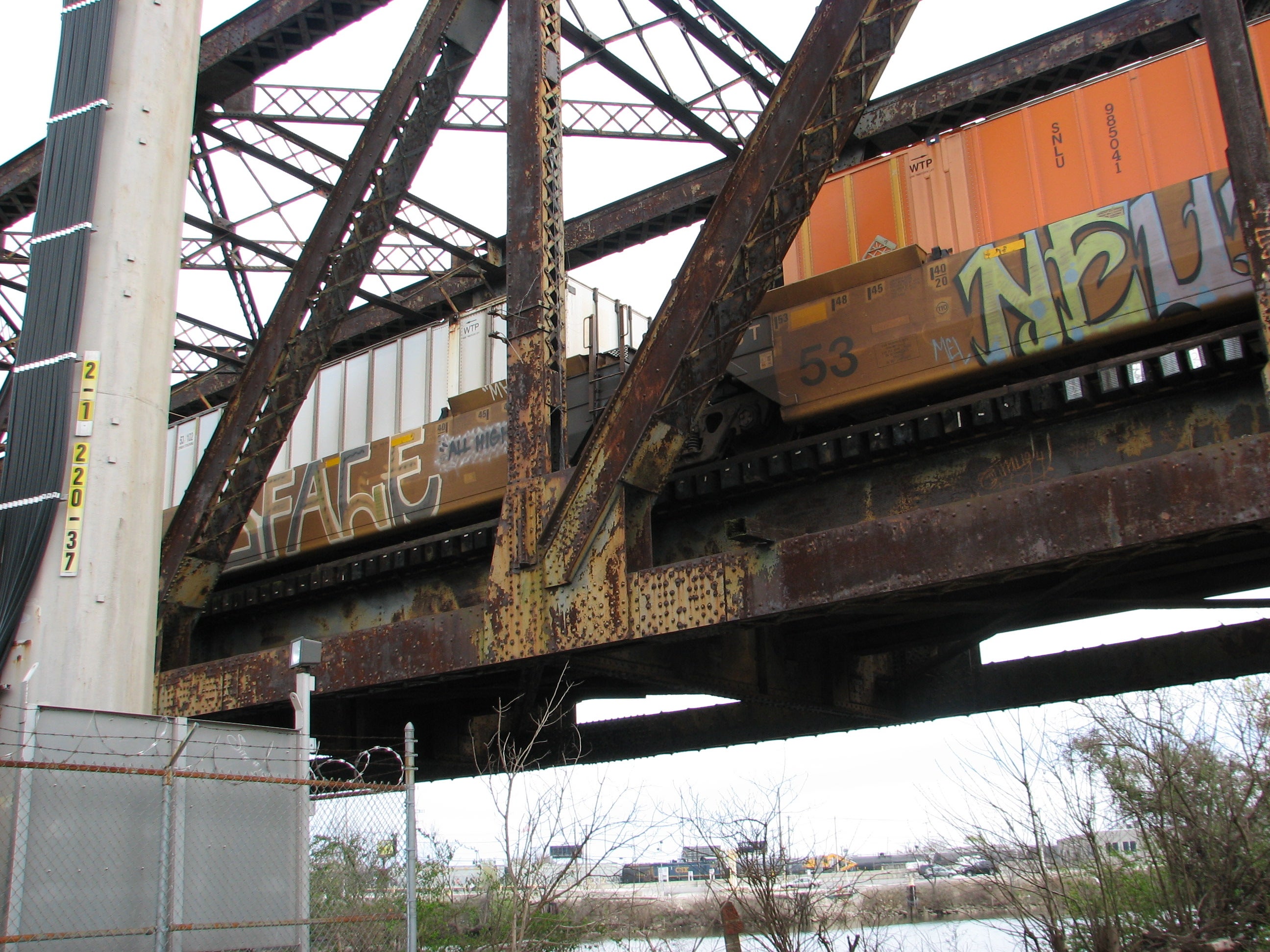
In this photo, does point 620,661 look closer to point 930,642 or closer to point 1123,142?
point 930,642

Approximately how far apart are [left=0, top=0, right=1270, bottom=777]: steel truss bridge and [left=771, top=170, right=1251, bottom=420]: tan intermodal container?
0.47 metres

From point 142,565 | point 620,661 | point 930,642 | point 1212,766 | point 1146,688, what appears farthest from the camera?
point 1212,766

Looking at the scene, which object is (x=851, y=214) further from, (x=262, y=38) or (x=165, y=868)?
(x=165, y=868)

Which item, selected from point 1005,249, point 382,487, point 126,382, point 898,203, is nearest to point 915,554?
point 1005,249

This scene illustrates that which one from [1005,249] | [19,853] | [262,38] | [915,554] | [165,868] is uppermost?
[262,38]

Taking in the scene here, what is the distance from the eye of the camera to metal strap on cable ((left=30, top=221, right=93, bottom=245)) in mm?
9438

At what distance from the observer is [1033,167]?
10.3 metres

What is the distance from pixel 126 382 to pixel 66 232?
148 centimetres

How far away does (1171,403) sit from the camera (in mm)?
7957

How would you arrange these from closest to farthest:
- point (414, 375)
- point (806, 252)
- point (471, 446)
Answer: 1. point (806, 252)
2. point (471, 446)
3. point (414, 375)

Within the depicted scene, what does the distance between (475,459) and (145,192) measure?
13.3 ft

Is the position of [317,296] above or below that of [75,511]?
above

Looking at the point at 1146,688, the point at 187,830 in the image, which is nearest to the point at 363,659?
the point at 187,830

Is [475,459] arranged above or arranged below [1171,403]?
above
